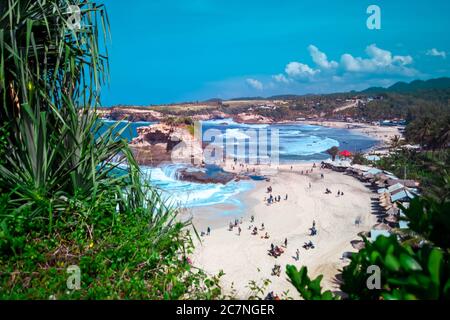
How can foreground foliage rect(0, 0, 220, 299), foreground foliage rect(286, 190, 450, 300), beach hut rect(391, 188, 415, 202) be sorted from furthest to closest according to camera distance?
beach hut rect(391, 188, 415, 202) → foreground foliage rect(0, 0, 220, 299) → foreground foliage rect(286, 190, 450, 300)

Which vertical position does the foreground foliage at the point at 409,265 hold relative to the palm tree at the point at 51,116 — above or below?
below

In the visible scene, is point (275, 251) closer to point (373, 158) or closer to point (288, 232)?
point (288, 232)

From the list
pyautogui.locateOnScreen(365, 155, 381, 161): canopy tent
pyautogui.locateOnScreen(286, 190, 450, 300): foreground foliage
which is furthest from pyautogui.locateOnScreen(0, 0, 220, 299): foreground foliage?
pyautogui.locateOnScreen(365, 155, 381, 161): canopy tent

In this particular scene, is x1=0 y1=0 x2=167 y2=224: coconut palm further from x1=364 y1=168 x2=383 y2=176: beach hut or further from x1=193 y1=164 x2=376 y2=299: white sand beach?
x1=364 y1=168 x2=383 y2=176: beach hut

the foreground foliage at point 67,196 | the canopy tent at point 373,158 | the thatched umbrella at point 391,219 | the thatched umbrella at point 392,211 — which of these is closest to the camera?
the foreground foliage at point 67,196

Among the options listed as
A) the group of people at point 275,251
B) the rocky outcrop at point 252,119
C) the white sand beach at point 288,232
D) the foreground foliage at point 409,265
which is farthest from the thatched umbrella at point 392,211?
the rocky outcrop at point 252,119

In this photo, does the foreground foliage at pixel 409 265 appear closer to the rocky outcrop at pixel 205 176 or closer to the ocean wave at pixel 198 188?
the ocean wave at pixel 198 188

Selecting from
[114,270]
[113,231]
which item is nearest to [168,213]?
[113,231]
